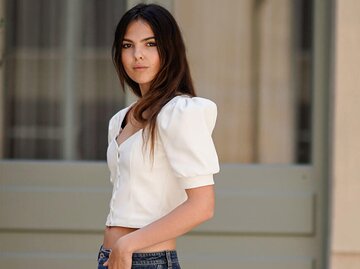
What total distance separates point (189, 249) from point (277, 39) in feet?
4.39

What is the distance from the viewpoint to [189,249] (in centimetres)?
502

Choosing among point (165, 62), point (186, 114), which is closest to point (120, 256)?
point (186, 114)

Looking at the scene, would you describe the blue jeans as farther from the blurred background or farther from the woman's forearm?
the blurred background

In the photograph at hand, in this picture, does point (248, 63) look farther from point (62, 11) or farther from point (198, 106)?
point (198, 106)

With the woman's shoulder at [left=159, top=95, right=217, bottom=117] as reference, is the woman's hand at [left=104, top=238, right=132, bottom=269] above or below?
below

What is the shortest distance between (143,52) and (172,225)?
529 millimetres

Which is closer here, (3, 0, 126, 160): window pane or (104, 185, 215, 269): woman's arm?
(104, 185, 215, 269): woman's arm

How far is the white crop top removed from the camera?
2.44 m

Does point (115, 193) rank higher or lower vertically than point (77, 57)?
lower

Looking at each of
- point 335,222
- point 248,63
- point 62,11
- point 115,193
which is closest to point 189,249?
point 335,222

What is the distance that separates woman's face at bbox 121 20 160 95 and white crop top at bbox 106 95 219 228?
142 millimetres

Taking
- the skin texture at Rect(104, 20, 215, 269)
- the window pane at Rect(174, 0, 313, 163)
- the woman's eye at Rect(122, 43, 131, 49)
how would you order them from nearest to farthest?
the skin texture at Rect(104, 20, 215, 269)
the woman's eye at Rect(122, 43, 131, 49)
the window pane at Rect(174, 0, 313, 163)

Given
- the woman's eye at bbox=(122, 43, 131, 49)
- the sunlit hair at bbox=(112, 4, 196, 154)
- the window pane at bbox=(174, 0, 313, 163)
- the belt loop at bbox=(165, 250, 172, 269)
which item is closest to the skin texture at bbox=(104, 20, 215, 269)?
the belt loop at bbox=(165, 250, 172, 269)

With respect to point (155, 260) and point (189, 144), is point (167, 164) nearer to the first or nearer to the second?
point (189, 144)
